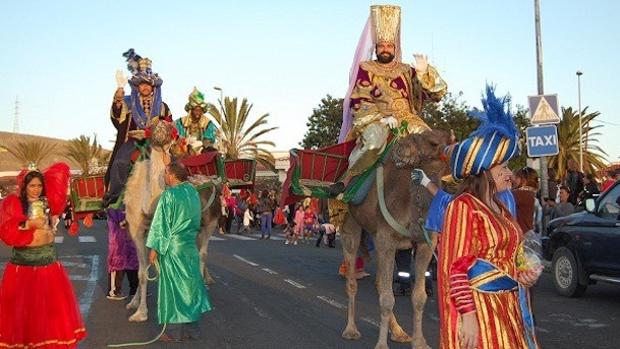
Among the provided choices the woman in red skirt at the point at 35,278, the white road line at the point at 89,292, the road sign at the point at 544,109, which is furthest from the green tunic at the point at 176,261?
the road sign at the point at 544,109

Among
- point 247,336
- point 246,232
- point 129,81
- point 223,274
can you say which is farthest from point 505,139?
point 246,232

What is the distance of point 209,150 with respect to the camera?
12727 millimetres

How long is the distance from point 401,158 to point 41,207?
3490 millimetres

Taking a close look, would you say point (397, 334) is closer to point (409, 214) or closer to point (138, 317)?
point (409, 214)

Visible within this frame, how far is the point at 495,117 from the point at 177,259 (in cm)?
479

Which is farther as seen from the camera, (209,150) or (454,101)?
(454,101)

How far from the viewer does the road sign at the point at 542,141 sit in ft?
52.0

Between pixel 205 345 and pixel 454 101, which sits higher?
pixel 454 101

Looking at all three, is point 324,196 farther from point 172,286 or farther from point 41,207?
point 41,207

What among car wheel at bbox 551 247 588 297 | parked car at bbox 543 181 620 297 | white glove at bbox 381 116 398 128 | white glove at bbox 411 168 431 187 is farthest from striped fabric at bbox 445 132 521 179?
car wheel at bbox 551 247 588 297

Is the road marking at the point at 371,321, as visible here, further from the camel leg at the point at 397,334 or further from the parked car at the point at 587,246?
the parked car at the point at 587,246

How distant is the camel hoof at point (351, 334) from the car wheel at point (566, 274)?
17.1 feet

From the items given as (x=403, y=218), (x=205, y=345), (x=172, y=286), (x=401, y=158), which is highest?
(x=401, y=158)

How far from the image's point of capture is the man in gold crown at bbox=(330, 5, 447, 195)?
8312 millimetres
